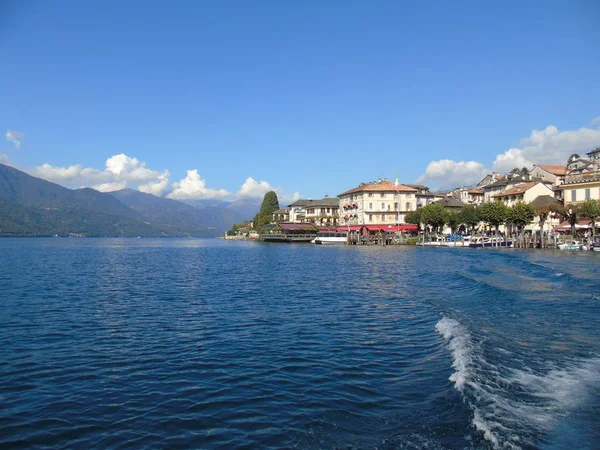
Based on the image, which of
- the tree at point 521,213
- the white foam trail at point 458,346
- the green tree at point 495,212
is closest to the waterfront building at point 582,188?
the tree at point 521,213

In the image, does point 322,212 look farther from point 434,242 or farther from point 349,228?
point 434,242

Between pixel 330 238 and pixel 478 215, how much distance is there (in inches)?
1534

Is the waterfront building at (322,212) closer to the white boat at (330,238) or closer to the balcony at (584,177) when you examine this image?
the white boat at (330,238)

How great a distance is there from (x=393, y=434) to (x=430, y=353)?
6.59 m

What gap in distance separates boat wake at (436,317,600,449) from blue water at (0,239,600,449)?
0.17 ft

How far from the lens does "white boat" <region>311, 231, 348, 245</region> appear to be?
12006cm

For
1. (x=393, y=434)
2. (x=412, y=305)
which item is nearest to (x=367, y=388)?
(x=393, y=434)

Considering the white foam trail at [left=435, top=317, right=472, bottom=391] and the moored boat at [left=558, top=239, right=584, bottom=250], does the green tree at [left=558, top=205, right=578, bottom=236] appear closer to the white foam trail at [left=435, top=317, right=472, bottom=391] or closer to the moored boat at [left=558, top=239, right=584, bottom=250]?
the moored boat at [left=558, top=239, right=584, bottom=250]

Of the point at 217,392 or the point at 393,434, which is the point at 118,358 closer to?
the point at 217,392

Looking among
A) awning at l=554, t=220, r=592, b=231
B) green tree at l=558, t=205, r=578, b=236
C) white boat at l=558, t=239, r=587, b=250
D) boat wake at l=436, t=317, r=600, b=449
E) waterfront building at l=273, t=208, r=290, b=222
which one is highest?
waterfront building at l=273, t=208, r=290, b=222

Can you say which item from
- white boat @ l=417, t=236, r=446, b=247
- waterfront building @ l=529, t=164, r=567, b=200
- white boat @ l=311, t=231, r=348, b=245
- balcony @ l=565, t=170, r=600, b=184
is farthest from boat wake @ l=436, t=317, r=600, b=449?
waterfront building @ l=529, t=164, r=567, b=200

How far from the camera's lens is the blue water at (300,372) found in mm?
8953

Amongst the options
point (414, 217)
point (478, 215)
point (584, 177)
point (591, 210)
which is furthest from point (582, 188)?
point (414, 217)

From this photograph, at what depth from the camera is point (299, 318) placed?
803 inches
